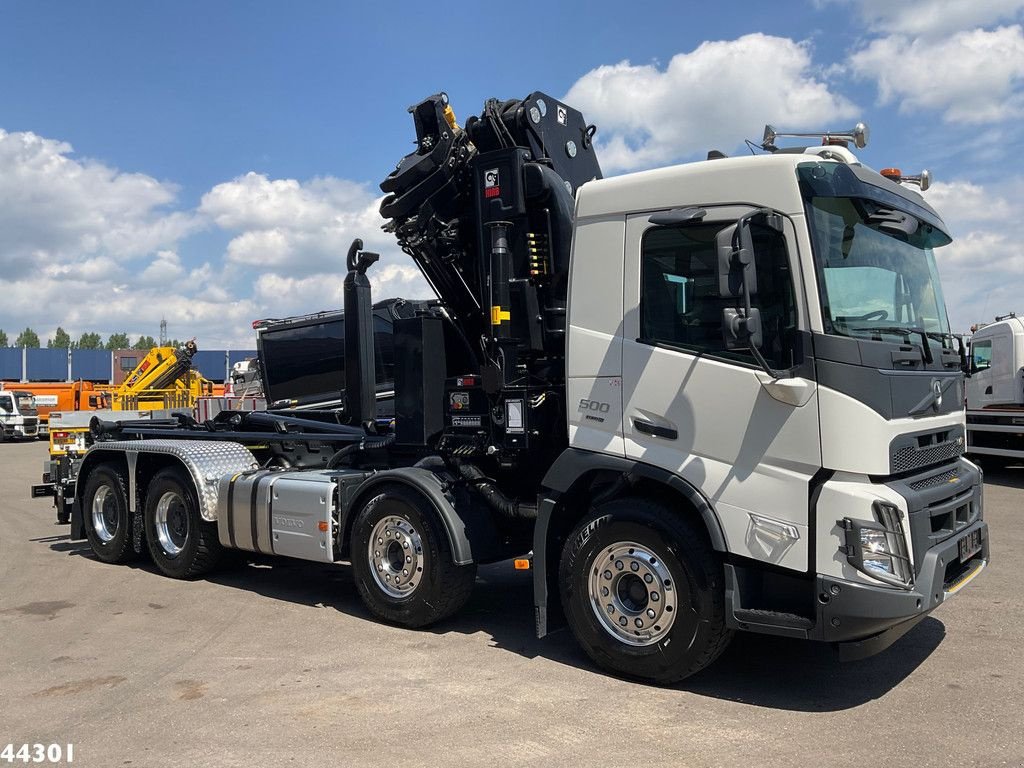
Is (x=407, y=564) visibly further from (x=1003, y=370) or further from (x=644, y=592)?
(x=1003, y=370)

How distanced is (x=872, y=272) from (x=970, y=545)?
1832 millimetres

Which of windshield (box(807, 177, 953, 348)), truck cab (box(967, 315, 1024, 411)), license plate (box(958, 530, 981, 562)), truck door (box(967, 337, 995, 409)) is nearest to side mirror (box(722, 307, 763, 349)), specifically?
windshield (box(807, 177, 953, 348))

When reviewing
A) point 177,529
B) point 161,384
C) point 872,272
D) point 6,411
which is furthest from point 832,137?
point 6,411

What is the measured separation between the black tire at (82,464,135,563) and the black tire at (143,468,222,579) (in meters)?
0.41

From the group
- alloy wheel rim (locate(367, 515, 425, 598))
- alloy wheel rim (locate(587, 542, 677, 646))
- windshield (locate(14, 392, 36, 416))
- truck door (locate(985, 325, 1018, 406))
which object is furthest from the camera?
windshield (locate(14, 392, 36, 416))

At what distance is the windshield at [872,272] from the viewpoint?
4.92m

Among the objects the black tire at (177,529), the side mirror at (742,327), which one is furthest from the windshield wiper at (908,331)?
the black tire at (177,529)

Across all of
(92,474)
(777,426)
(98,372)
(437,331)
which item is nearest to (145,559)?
(92,474)

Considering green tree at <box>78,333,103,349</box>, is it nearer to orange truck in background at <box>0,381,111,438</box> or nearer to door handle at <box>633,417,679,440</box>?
orange truck in background at <box>0,381,111,438</box>

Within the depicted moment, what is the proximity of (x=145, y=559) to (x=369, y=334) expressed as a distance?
402 centimetres

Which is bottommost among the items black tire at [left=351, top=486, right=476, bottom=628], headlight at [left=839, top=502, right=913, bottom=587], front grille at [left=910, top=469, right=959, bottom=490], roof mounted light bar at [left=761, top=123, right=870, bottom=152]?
black tire at [left=351, top=486, right=476, bottom=628]

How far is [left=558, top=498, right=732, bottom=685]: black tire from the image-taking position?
518 cm

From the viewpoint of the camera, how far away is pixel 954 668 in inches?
223

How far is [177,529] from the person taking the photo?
9.12 meters
